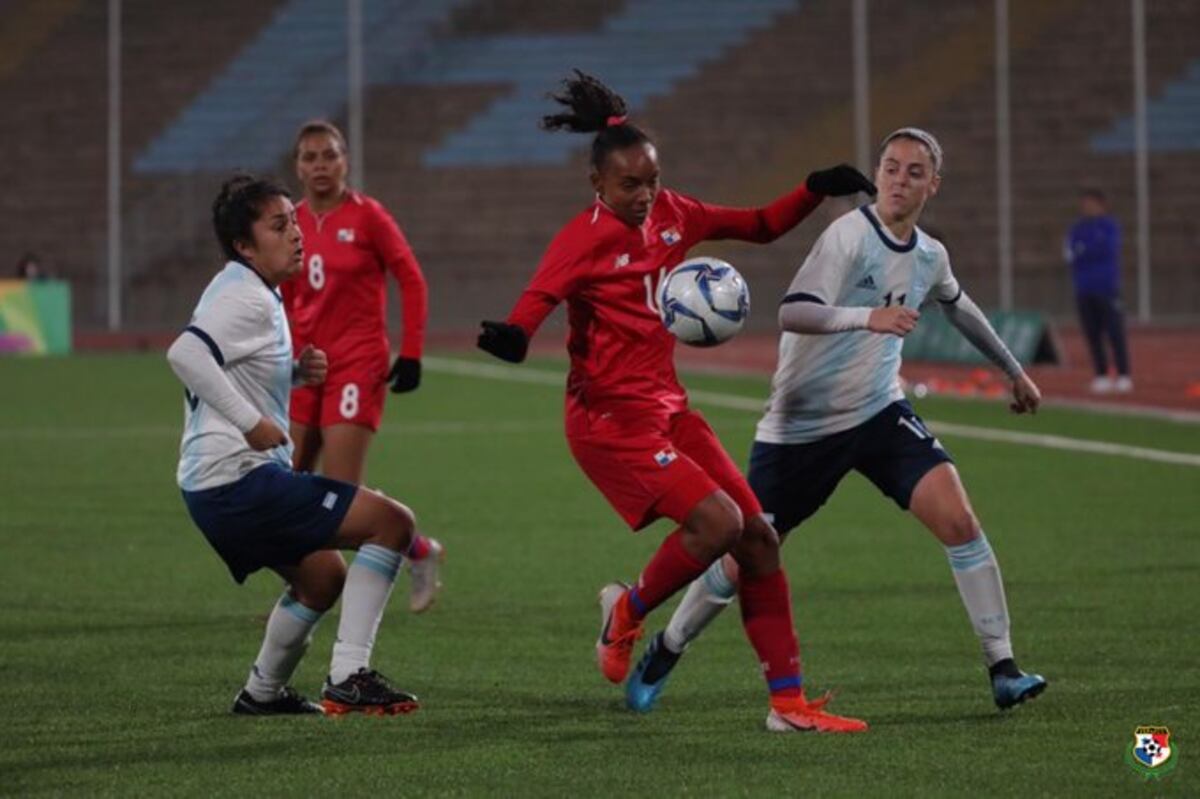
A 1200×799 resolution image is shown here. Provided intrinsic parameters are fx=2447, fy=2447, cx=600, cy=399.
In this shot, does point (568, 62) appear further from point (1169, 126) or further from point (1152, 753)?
point (1152, 753)

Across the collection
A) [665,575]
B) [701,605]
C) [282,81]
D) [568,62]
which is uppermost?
[568,62]

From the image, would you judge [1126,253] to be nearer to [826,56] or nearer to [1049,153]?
[1049,153]

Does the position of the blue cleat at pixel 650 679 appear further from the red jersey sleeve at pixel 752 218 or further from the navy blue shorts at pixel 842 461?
the red jersey sleeve at pixel 752 218

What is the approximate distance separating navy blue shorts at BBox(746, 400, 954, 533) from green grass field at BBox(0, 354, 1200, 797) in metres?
0.69

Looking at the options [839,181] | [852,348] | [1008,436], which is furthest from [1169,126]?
[839,181]

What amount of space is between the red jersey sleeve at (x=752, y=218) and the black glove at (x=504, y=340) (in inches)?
37.5

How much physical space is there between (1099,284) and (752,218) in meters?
16.9

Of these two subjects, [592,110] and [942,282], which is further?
[942,282]

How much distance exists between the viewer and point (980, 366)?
92.3 feet

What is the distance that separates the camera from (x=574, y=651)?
9.58 meters

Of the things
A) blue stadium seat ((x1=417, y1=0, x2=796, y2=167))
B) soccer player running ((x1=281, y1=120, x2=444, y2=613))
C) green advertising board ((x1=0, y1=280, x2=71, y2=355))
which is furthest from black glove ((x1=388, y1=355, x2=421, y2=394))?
blue stadium seat ((x1=417, y1=0, x2=796, y2=167))

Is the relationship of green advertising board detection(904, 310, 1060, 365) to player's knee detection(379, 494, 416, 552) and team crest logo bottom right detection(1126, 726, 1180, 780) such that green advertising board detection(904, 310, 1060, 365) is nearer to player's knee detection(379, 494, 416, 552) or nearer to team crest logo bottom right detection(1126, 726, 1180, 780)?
player's knee detection(379, 494, 416, 552)

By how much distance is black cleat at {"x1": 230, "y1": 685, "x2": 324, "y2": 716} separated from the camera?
8.02m

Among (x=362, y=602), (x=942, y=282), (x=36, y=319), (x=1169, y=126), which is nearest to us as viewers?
(x=362, y=602)
